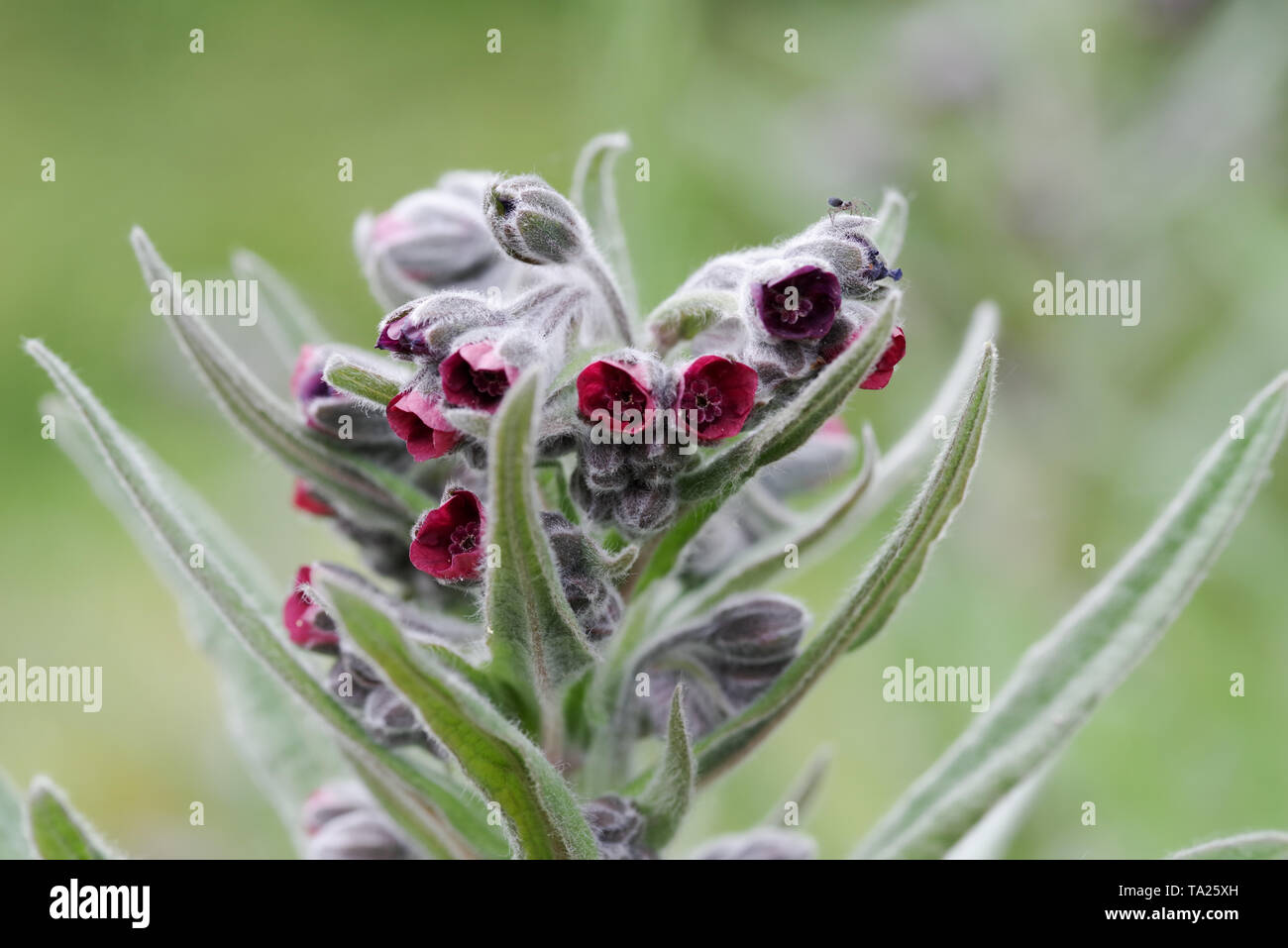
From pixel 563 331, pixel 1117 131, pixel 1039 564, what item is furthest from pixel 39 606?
pixel 563 331

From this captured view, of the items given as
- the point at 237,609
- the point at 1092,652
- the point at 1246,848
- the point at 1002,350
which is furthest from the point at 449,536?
the point at 1002,350

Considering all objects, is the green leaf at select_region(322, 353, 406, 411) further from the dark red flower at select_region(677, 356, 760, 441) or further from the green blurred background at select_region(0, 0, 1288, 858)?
the green blurred background at select_region(0, 0, 1288, 858)

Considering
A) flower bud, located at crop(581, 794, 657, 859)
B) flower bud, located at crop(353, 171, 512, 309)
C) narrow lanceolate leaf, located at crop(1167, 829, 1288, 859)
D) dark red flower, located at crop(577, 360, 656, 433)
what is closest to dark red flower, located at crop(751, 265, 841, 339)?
dark red flower, located at crop(577, 360, 656, 433)

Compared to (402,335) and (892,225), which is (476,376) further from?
(892,225)

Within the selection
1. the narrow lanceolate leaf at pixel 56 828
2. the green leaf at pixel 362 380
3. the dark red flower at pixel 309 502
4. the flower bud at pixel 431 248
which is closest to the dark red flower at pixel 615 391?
the green leaf at pixel 362 380

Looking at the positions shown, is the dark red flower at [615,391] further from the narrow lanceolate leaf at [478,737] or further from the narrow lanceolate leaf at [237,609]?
the narrow lanceolate leaf at [237,609]
